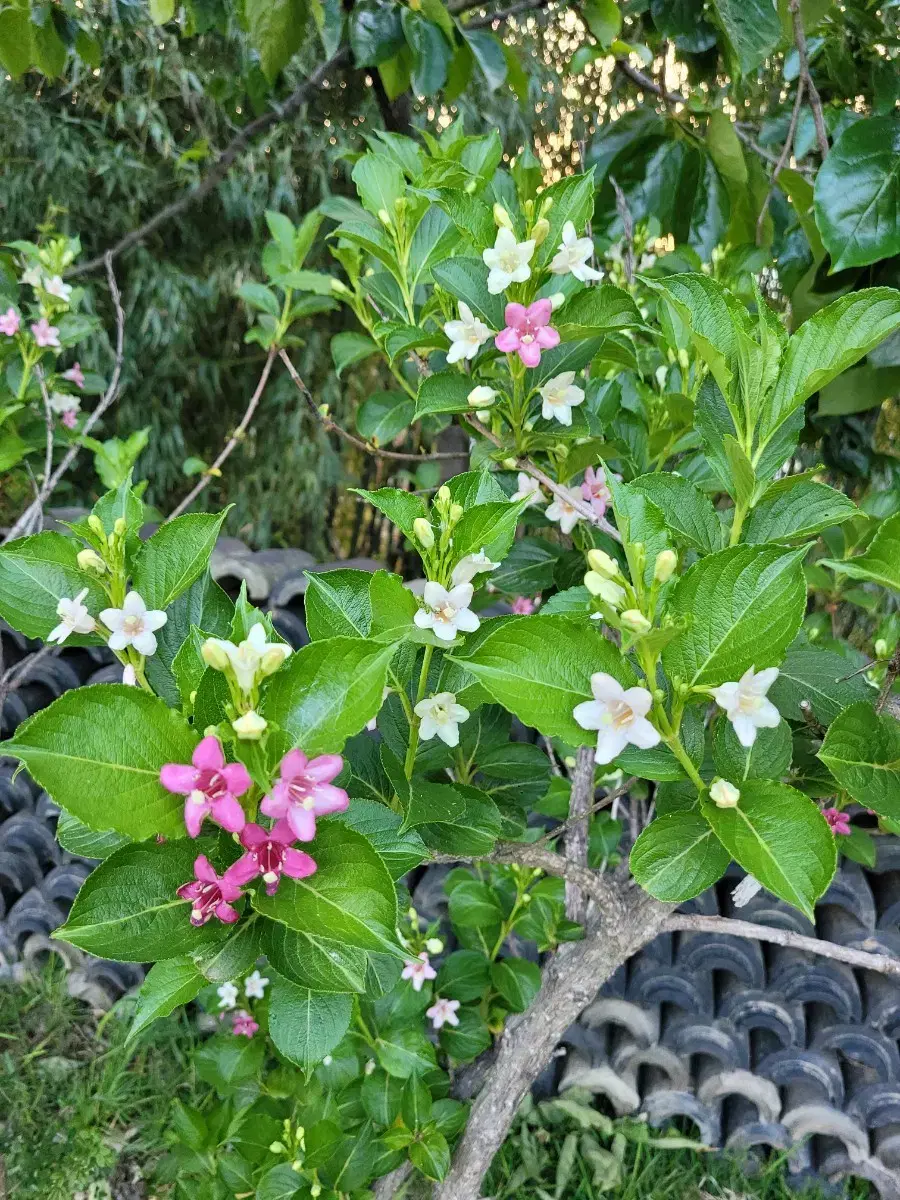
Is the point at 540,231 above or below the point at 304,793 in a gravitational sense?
above

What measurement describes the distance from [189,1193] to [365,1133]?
1.37 feet

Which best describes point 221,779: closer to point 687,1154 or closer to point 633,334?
point 633,334

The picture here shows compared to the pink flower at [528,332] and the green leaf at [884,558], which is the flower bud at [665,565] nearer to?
the green leaf at [884,558]

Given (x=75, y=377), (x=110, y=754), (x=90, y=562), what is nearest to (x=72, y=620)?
(x=90, y=562)

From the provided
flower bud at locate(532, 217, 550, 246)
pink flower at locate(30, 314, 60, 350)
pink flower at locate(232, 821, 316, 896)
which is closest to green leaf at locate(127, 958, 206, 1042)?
pink flower at locate(232, 821, 316, 896)

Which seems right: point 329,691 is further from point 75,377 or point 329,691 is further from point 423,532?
point 75,377

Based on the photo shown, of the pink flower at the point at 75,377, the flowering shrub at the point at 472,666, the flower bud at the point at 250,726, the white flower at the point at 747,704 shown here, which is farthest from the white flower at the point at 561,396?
the pink flower at the point at 75,377

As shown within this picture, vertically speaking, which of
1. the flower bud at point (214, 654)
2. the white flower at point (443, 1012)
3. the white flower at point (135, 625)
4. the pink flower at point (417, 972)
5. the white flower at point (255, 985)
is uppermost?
the flower bud at point (214, 654)

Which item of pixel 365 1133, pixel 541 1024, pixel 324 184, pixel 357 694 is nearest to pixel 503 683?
pixel 357 694

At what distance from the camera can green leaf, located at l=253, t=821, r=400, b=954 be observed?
416 millimetres

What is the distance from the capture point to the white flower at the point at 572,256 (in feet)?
2.16

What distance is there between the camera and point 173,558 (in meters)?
0.57

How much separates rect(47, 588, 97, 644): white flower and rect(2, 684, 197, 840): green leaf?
17 centimetres

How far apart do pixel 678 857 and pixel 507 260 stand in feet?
1.54
